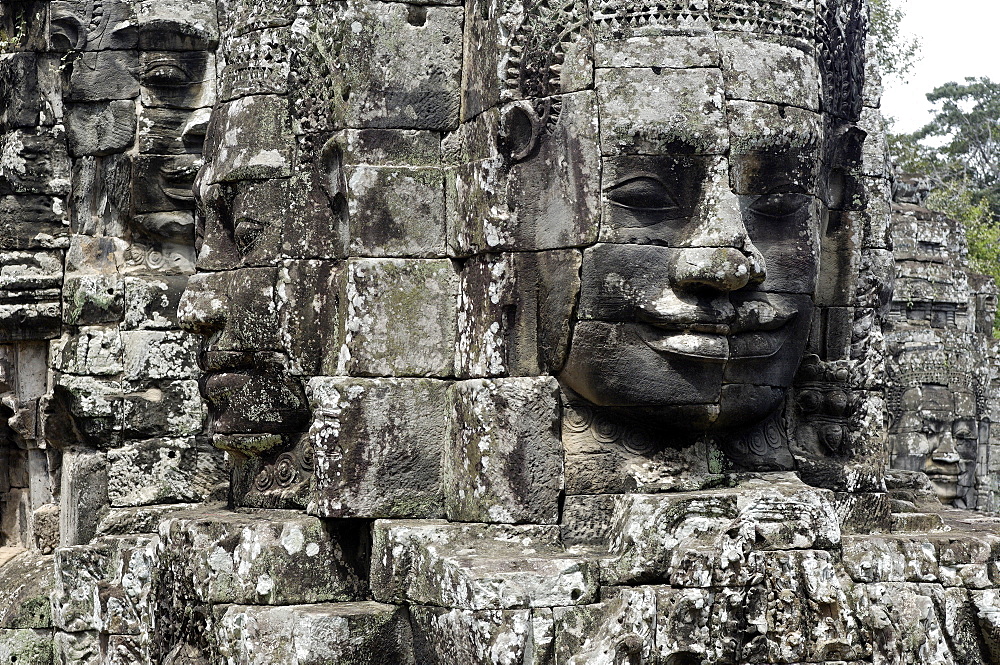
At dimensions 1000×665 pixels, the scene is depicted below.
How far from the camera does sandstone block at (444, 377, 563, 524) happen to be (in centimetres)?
744

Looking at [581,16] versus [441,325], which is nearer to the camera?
[581,16]

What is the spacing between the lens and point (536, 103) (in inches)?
295

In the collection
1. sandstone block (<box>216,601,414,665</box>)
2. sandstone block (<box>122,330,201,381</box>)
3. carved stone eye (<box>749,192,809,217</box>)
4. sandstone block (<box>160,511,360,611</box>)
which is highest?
carved stone eye (<box>749,192,809,217</box>)

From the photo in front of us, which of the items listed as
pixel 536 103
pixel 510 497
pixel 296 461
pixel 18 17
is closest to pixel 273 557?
→ pixel 296 461

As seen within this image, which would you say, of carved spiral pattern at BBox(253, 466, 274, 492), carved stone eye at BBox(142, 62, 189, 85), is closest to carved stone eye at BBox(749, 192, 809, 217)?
carved spiral pattern at BBox(253, 466, 274, 492)

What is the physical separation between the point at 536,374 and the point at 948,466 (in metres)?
12.3

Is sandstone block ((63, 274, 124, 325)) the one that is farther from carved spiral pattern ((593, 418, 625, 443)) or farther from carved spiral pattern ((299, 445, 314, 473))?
carved spiral pattern ((593, 418, 625, 443))

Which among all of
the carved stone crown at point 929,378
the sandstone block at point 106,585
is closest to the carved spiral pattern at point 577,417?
the sandstone block at point 106,585

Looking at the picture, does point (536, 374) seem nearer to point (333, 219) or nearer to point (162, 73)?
point (333, 219)

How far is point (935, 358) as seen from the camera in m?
18.7

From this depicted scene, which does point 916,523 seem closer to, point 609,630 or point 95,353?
point 609,630

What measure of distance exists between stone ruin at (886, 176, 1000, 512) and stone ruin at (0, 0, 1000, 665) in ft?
25.9

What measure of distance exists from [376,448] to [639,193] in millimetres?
1763

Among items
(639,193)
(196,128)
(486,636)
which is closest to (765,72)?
(639,193)
